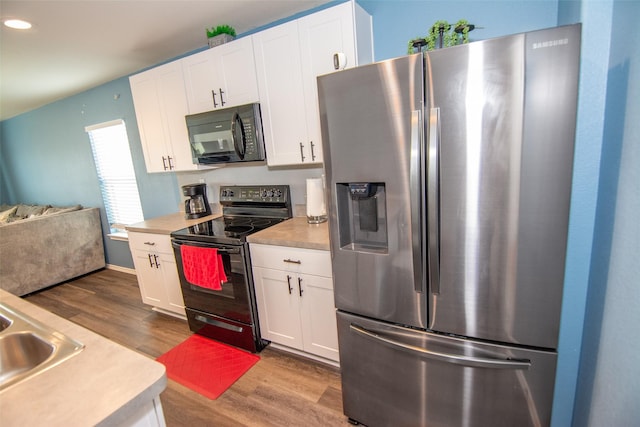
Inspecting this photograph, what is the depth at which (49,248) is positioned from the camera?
13.5 ft

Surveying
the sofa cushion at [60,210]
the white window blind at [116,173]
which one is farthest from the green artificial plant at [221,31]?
the sofa cushion at [60,210]

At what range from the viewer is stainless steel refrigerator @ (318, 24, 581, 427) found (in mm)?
1036

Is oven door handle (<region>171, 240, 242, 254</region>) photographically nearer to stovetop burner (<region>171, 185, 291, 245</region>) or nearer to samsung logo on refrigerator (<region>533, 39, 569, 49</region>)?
stovetop burner (<region>171, 185, 291, 245</region>)

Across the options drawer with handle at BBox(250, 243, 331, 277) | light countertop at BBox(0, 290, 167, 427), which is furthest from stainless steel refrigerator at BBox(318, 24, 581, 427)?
light countertop at BBox(0, 290, 167, 427)

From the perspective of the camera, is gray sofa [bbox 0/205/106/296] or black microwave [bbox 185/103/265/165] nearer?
black microwave [bbox 185/103/265/165]

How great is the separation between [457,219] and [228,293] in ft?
5.87

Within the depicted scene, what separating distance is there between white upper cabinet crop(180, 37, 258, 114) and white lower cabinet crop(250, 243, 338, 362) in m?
1.20

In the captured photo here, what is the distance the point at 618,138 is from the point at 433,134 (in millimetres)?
612

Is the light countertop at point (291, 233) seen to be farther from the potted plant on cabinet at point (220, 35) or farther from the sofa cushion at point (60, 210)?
the sofa cushion at point (60, 210)

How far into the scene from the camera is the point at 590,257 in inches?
48.5

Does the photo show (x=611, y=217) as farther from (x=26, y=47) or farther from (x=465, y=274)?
(x=26, y=47)

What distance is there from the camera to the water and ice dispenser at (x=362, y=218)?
4.69 ft

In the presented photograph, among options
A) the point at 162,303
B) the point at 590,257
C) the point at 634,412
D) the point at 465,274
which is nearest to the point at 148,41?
the point at 162,303

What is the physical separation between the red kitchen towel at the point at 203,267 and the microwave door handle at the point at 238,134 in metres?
0.80
